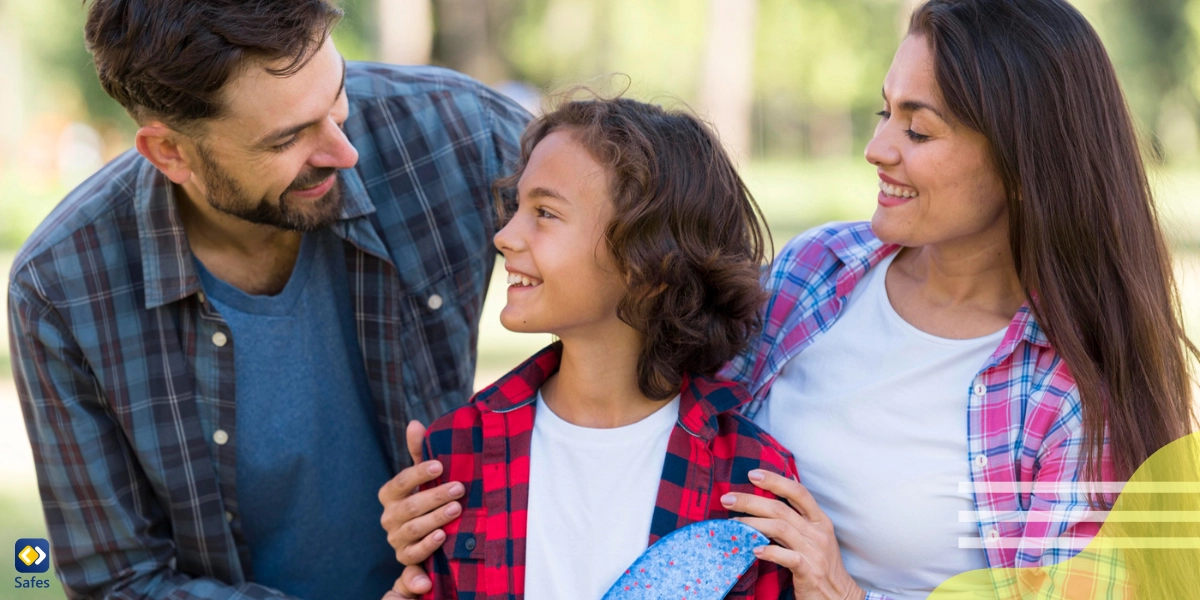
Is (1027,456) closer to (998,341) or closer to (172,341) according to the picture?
(998,341)

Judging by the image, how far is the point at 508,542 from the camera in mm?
1864

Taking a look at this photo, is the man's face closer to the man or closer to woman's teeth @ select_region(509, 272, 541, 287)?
Result: the man

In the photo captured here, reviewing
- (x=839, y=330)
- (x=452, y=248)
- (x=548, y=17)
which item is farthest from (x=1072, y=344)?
(x=548, y=17)

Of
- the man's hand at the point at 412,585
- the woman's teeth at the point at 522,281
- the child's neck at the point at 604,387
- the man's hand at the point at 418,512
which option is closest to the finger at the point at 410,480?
the man's hand at the point at 418,512

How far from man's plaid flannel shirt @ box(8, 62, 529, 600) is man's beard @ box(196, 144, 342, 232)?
8 cm

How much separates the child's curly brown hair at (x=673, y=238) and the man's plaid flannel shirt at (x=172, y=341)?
595mm

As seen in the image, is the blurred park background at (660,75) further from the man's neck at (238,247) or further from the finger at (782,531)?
the finger at (782,531)

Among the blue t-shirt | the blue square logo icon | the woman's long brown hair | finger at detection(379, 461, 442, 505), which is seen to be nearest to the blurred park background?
the blue square logo icon

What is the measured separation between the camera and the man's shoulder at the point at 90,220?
2162 millimetres

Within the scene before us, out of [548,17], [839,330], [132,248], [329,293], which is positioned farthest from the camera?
[548,17]

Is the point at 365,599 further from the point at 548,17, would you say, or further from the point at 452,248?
the point at 548,17

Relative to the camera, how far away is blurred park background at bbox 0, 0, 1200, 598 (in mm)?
7512

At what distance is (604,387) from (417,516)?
44cm

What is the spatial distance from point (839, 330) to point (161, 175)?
155 cm
